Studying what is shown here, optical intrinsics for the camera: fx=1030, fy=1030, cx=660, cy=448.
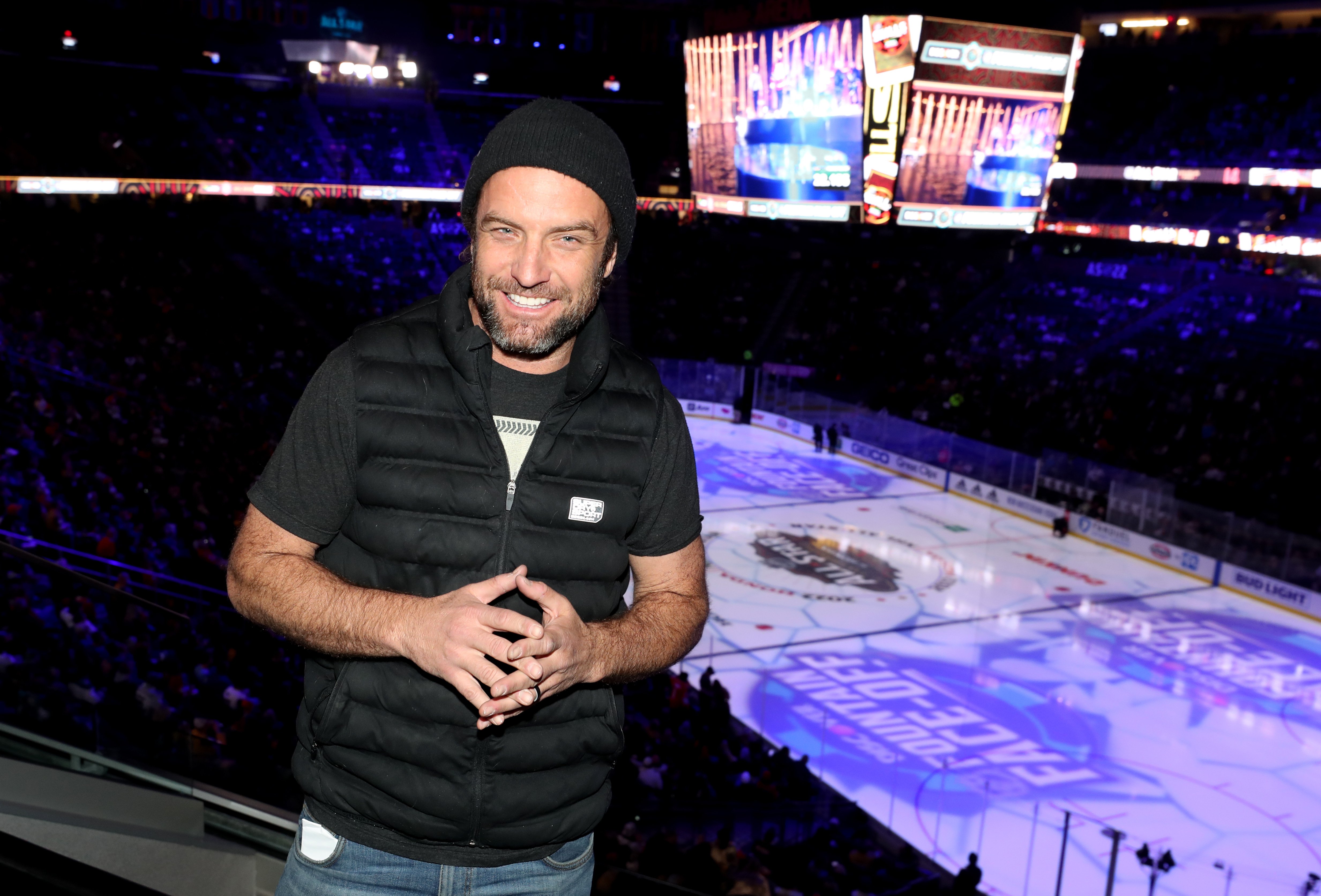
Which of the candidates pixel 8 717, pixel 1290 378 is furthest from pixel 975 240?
pixel 8 717

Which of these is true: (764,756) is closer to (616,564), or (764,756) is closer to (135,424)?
(616,564)

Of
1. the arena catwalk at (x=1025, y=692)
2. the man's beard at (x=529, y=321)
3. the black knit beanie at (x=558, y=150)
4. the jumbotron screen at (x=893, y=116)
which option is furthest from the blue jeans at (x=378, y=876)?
the jumbotron screen at (x=893, y=116)

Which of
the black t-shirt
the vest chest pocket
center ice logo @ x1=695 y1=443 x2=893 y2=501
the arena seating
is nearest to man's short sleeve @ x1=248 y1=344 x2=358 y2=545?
the black t-shirt

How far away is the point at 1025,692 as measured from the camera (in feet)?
39.9

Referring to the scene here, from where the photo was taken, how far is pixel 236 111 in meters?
35.7

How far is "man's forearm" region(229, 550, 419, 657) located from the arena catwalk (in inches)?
314

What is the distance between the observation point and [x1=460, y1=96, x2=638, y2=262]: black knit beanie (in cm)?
181

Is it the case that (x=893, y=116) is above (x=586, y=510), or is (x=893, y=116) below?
above

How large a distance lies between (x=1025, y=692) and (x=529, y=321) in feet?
38.3

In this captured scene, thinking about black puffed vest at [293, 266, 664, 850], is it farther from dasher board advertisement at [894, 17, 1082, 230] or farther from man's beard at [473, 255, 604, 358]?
dasher board advertisement at [894, 17, 1082, 230]

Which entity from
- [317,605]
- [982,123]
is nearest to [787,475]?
[982,123]

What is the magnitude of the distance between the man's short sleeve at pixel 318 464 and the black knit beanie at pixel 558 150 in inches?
16.8

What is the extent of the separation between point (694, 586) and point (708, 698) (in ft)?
28.2

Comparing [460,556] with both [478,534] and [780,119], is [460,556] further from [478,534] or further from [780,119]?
[780,119]
